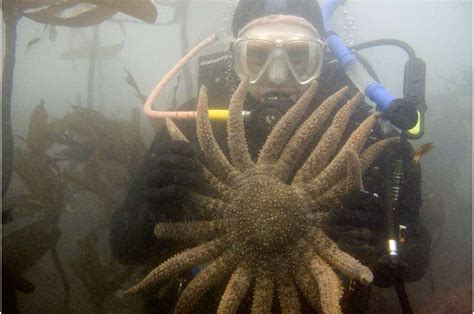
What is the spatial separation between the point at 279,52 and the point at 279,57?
7 centimetres

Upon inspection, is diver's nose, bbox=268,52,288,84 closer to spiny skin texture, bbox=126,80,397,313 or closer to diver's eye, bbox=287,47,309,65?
diver's eye, bbox=287,47,309,65

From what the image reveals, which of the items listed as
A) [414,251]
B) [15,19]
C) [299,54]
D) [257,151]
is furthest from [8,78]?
[414,251]

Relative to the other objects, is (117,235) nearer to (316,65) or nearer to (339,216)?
(339,216)

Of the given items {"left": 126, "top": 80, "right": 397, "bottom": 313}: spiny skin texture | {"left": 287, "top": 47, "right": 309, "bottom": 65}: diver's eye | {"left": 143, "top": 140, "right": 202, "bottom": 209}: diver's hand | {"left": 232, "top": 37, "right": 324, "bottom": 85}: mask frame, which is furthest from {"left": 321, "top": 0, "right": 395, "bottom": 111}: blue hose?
{"left": 143, "top": 140, "right": 202, "bottom": 209}: diver's hand

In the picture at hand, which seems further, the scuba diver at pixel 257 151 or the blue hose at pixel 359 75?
the blue hose at pixel 359 75

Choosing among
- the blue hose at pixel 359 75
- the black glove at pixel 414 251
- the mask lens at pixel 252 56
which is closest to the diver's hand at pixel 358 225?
the black glove at pixel 414 251

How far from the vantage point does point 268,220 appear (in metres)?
1.93

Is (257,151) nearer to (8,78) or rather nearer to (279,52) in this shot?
(279,52)

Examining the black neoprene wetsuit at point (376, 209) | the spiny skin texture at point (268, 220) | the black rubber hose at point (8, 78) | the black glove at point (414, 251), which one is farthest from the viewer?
the black rubber hose at point (8, 78)

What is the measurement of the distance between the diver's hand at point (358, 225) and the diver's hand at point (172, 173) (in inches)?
32.7

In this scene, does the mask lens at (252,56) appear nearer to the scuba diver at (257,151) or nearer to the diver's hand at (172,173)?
the scuba diver at (257,151)

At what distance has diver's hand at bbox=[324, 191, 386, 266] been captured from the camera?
199 cm

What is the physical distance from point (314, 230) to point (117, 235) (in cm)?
179

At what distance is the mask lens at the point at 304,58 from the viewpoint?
3253mm
